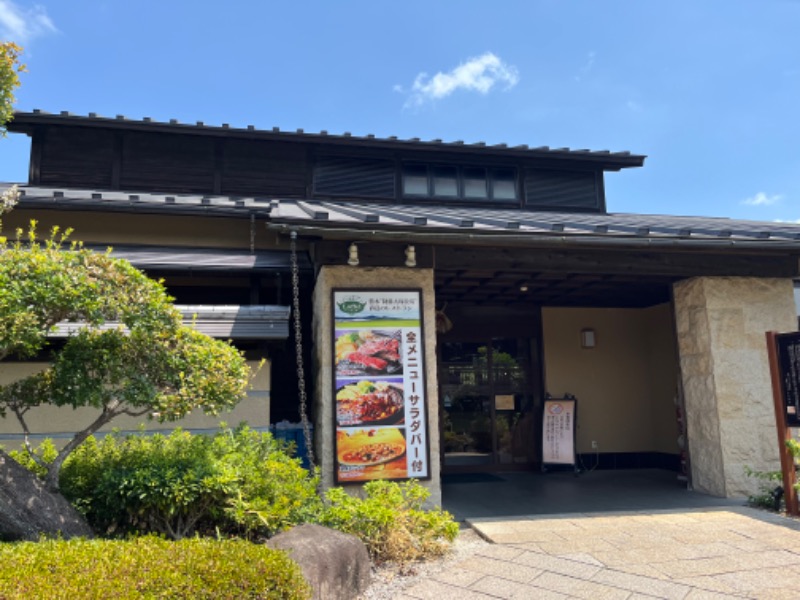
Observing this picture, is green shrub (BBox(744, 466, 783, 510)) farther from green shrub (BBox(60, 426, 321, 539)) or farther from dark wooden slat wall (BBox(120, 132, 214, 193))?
dark wooden slat wall (BBox(120, 132, 214, 193))

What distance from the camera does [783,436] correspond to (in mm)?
6488

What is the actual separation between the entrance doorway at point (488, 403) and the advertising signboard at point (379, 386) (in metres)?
4.10

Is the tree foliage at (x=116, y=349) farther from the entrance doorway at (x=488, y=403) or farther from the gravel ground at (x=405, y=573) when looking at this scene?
the entrance doorway at (x=488, y=403)

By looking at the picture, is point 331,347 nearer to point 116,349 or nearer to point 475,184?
point 116,349

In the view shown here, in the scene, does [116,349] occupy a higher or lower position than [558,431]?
higher

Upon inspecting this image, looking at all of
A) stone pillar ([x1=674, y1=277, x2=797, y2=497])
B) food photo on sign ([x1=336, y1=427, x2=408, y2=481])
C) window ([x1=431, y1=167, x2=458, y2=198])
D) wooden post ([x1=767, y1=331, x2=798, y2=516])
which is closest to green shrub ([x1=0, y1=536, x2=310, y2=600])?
food photo on sign ([x1=336, y1=427, x2=408, y2=481])

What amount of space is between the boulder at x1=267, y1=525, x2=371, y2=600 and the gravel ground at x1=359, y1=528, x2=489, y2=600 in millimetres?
123

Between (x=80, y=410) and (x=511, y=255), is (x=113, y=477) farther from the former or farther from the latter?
(x=511, y=255)

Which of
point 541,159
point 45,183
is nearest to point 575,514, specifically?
point 541,159

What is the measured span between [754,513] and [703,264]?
3167mm

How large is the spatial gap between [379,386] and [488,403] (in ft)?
16.0

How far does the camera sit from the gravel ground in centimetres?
428

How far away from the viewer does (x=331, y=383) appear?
6.39 meters

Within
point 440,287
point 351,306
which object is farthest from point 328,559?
point 440,287
